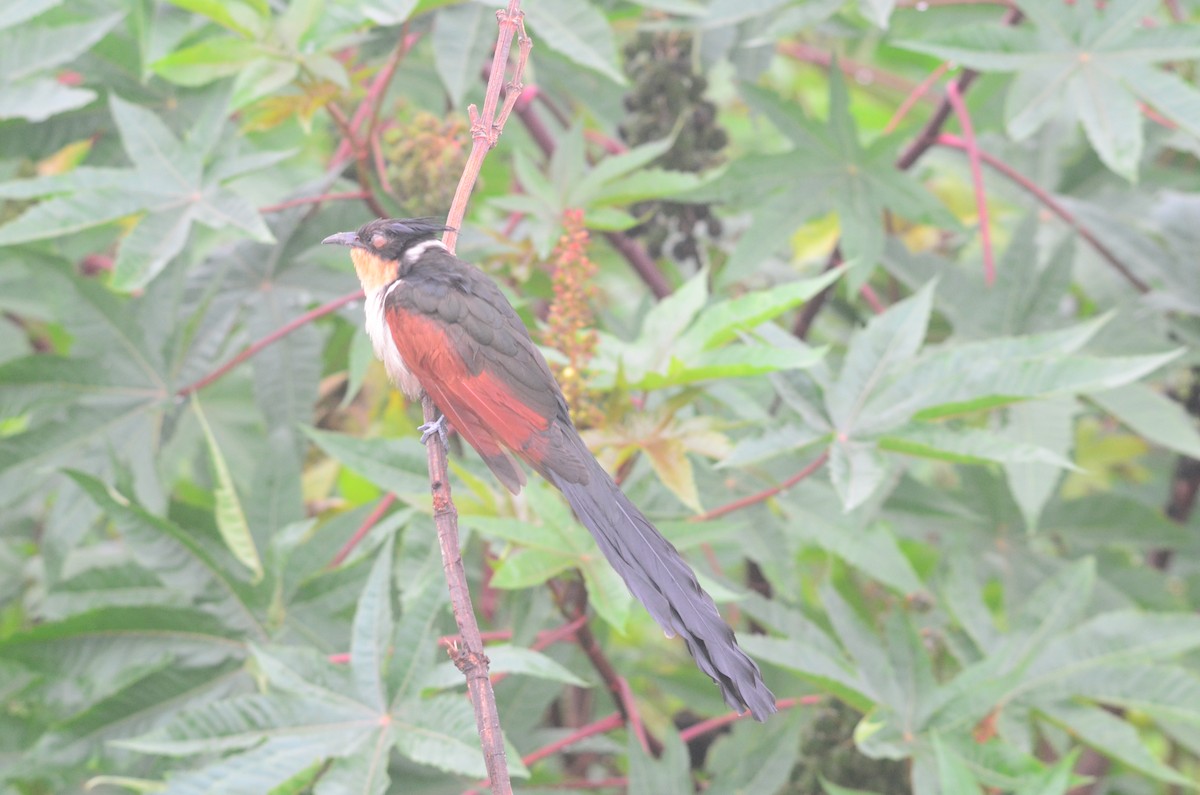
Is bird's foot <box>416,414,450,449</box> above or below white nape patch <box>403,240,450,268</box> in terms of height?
below

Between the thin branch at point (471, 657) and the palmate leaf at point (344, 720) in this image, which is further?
the palmate leaf at point (344, 720)

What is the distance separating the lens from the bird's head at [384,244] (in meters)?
2.42

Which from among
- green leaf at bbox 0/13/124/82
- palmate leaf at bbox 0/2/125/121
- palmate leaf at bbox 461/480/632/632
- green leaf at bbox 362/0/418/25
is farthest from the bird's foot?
green leaf at bbox 0/13/124/82

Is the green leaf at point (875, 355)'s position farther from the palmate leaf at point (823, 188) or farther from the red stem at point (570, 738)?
the red stem at point (570, 738)

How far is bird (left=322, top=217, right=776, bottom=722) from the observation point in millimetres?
1862

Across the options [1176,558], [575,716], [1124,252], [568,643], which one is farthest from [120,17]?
[1176,558]

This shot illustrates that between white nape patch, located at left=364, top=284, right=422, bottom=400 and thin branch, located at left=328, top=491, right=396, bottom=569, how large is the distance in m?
0.53

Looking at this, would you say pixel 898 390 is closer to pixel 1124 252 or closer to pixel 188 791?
pixel 1124 252

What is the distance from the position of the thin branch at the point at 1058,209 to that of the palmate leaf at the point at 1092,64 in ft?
0.90

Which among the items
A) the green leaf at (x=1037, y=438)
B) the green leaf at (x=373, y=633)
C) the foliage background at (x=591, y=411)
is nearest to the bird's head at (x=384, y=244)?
the foliage background at (x=591, y=411)

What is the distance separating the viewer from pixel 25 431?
2918 millimetres

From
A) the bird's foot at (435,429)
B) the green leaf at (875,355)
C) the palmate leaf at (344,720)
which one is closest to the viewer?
the bird's foot at (435,429)

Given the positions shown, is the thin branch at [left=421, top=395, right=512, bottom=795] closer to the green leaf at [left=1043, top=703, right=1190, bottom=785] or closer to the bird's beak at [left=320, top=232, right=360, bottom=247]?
the bird's beak at [left=320, top=232, right=360, bottom=247]

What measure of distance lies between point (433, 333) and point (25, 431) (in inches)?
47.0
